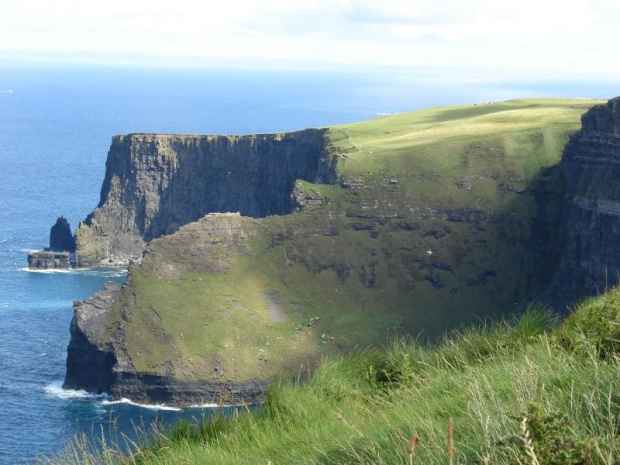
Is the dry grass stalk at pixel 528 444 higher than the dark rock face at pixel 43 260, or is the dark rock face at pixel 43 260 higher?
the dry grass stalk at pixel 528 444

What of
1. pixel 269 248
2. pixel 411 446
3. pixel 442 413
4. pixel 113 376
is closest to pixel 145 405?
pixel 113 376

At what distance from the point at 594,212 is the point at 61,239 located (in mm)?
85744

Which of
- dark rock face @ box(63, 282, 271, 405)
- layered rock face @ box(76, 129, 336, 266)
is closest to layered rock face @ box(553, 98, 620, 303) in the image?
dark rock face @ box(63, 282, 271, 405)

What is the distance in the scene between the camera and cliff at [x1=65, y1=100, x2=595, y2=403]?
310ft

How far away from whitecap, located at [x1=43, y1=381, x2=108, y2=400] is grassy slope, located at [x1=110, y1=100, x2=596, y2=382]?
4.76 metres

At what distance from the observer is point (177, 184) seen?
535 ft

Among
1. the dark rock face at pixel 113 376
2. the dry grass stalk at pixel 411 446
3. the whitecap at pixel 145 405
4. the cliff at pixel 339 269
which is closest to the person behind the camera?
the dry grass stalk at pixel 411 446

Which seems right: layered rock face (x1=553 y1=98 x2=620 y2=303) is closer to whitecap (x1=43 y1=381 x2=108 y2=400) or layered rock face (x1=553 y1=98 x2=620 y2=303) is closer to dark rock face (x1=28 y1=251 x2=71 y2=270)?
whitecap (x1=43 y1=381 x2=108 y2=400)

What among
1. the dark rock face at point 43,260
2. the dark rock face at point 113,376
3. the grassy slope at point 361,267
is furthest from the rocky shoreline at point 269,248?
the dark rock face at point 43,260

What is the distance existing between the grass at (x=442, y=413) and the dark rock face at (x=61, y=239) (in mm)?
142460

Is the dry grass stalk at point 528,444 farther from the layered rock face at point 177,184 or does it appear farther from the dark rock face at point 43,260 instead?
the dark rock face at point 43,260

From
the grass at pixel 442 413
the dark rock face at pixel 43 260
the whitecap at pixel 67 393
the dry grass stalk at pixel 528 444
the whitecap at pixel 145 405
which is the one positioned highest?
the dry grass stalk at pixel 528 444

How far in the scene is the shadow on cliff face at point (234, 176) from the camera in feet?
473

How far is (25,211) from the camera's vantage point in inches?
7849
